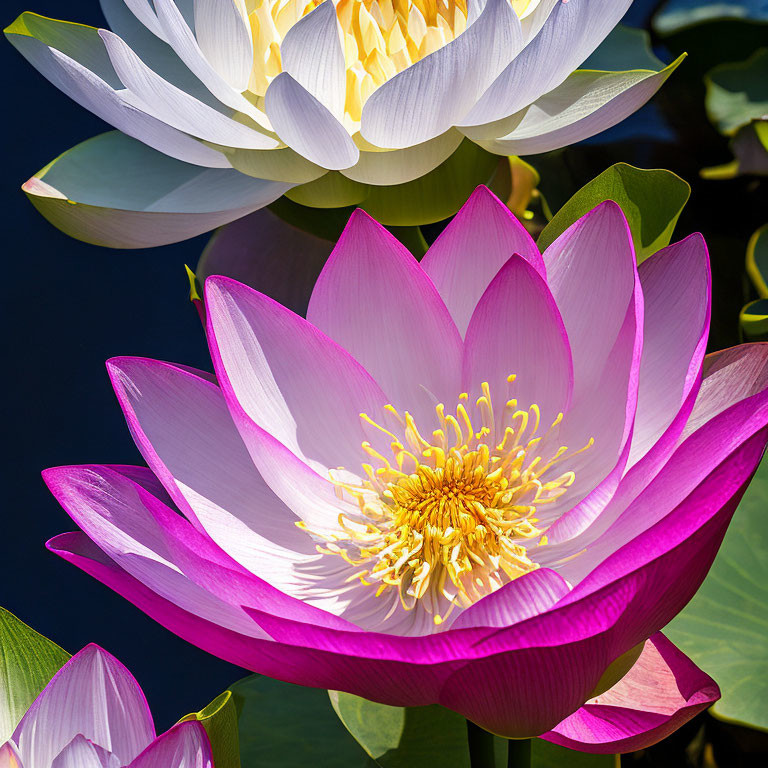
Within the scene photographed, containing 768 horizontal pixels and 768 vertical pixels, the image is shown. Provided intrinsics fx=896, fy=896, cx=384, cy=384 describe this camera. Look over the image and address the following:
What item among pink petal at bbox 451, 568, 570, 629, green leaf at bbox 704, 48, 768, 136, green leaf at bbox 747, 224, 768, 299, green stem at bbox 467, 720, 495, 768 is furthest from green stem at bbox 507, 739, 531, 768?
green leaf at bbox 704, 48, 768, 136

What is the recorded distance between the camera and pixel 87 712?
1.21ft

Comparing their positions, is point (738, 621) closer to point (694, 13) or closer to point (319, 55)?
point (319, 55)

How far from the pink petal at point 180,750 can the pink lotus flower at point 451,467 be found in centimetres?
3

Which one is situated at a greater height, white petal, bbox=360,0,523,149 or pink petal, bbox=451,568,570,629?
white petal, bbox=360,0,523,149

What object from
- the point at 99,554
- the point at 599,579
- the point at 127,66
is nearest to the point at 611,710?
the point at 599,579

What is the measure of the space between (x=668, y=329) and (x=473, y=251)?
103 millimetres

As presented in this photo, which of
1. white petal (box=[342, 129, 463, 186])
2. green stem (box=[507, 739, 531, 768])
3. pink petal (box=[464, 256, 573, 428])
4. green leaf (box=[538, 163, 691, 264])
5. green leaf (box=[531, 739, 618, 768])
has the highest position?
white petal (box=[342, 129, 463, 186])

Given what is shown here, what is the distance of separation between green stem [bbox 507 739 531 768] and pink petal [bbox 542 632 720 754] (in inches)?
0.7

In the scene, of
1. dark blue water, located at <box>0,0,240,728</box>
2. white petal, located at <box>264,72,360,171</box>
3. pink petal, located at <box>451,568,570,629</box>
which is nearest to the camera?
pink petal, located at <box>451,568,570,629</box>

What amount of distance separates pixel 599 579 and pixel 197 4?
0.36m

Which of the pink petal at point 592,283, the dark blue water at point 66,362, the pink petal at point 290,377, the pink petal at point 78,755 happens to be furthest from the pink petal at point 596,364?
the dark blue water at point 66,362

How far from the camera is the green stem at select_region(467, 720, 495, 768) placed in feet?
1.34

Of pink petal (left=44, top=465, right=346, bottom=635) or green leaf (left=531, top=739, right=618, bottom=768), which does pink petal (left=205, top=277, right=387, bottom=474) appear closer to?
pink petal (left=44, top=465, right=346, bottom=635)

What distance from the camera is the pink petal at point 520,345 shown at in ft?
1.39
